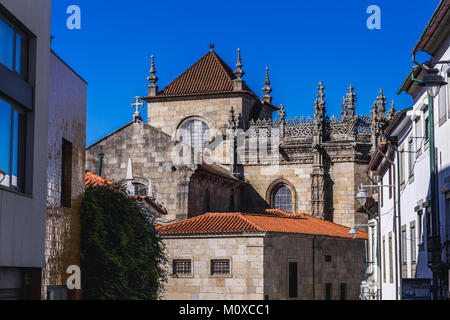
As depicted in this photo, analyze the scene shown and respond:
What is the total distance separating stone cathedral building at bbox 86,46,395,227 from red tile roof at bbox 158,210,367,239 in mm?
2026

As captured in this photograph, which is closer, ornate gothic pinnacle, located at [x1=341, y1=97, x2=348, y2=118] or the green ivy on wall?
the green ivy on wall

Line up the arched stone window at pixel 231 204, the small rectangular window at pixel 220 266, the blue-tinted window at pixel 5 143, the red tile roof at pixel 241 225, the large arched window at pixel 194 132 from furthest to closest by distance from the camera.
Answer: the large arched window at pixel 194 132, the arched stone window at pixel 231 204, the red tile roof at pixel 241 225, the small rectangular window at pixel 220 266, the blue-tinted window at pixel 5 143

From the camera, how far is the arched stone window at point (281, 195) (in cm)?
5172

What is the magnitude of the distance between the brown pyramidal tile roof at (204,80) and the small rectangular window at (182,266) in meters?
19.4

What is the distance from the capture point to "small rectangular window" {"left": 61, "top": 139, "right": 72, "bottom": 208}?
21.3 meters

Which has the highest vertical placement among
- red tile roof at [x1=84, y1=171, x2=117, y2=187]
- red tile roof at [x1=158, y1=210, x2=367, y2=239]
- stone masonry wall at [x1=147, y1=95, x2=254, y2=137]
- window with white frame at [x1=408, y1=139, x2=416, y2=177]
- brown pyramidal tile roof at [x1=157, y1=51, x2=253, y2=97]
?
brown pyramidal tile roof at [x1=157, y1=51, x2=253, y2=97]

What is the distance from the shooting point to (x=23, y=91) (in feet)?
53.9

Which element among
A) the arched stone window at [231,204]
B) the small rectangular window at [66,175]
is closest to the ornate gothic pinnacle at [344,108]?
the arched stone window at [231,204]

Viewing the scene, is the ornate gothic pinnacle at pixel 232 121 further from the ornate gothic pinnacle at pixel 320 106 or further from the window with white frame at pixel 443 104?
the window with white frame at pixel 443 104

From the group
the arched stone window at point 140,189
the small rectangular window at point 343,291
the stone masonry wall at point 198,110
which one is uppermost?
the stone masonry wall at point 198,110

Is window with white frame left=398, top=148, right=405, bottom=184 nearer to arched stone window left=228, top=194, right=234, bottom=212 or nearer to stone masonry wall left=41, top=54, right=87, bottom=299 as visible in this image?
stone masonry wall left=41, top=54, right=87, bottom=299

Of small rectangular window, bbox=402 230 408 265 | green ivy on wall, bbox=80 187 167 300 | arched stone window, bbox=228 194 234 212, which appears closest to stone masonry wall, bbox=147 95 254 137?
arched stone window, bbox=228 194 234 212

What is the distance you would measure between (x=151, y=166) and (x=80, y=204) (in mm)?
21737

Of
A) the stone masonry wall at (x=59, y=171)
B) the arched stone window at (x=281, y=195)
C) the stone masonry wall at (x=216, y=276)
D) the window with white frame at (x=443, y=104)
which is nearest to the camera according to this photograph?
the window with white frame at (x=443, y=104)
